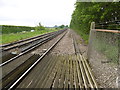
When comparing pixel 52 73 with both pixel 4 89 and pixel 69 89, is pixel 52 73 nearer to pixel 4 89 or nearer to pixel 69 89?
pixel 69 89

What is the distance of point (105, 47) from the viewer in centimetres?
663

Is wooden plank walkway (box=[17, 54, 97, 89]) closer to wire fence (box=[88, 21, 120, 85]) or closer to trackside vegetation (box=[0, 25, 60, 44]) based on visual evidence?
wire fence (box=[88, 21, 120, 85])

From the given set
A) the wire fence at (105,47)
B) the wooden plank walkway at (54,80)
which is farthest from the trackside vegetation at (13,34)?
the wire fence at (105,47)

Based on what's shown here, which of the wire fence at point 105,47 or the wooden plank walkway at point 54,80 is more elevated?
the wire fence at point 105,47

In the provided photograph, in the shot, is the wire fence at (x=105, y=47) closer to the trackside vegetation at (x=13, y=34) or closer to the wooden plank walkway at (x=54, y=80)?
the wooden plank walkway at (x=54, y=80)

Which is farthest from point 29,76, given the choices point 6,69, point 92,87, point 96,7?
point 96,7

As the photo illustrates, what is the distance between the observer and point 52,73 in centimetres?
380

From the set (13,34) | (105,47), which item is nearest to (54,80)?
(105,47)

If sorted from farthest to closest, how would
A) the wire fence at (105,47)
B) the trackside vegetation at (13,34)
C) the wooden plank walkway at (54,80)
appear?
the trackside vegetation at (13,34)
the wire fence at (105,47)
the wooden plank walkway at (54,80)

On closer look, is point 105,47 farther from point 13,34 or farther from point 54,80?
point 13,34

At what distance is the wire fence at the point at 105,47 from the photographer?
506 centimetres

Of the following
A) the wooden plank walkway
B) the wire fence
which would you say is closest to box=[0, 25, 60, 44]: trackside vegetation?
the wooden plank walkway

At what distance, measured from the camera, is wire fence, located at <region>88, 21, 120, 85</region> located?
5.06 metres

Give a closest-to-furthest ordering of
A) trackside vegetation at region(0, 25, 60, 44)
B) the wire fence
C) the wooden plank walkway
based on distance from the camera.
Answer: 1. the wooden plank walkway
2. the wire fence
3. trackside vegetation at region(0, 25, 60, 44)
